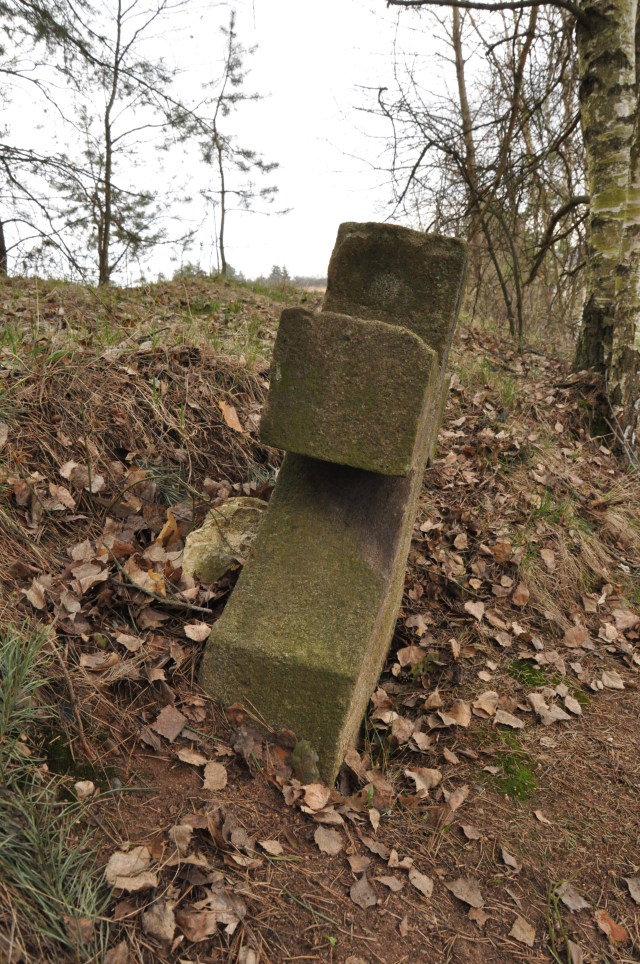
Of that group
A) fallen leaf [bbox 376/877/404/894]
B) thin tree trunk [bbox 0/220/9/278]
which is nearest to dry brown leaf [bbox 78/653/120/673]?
fallen leaf [bbox 376/877/404/894]

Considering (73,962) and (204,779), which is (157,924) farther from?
(204,779)

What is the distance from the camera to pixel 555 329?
908cm

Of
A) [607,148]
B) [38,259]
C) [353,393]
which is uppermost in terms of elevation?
[607,148]

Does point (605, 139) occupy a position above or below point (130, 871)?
above

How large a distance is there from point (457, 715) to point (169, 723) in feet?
3.48

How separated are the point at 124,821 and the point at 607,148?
4.90 m

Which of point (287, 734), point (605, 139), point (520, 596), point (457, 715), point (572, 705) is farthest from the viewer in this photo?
point (605, 139)

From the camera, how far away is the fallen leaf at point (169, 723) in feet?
5.92

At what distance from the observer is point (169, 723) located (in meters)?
1.83

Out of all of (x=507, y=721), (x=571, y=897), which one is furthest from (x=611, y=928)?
(x=507, y=721)

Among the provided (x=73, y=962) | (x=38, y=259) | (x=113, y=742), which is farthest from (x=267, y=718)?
(x=38, y=259)

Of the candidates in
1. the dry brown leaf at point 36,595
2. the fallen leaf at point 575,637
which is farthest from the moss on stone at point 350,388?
the fallen leaf at point 575,637

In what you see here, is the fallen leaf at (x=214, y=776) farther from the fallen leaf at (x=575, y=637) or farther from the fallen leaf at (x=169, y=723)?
the fallen leaf at (x=575, y=637)

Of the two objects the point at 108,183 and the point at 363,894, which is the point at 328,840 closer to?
the point at 363,894
